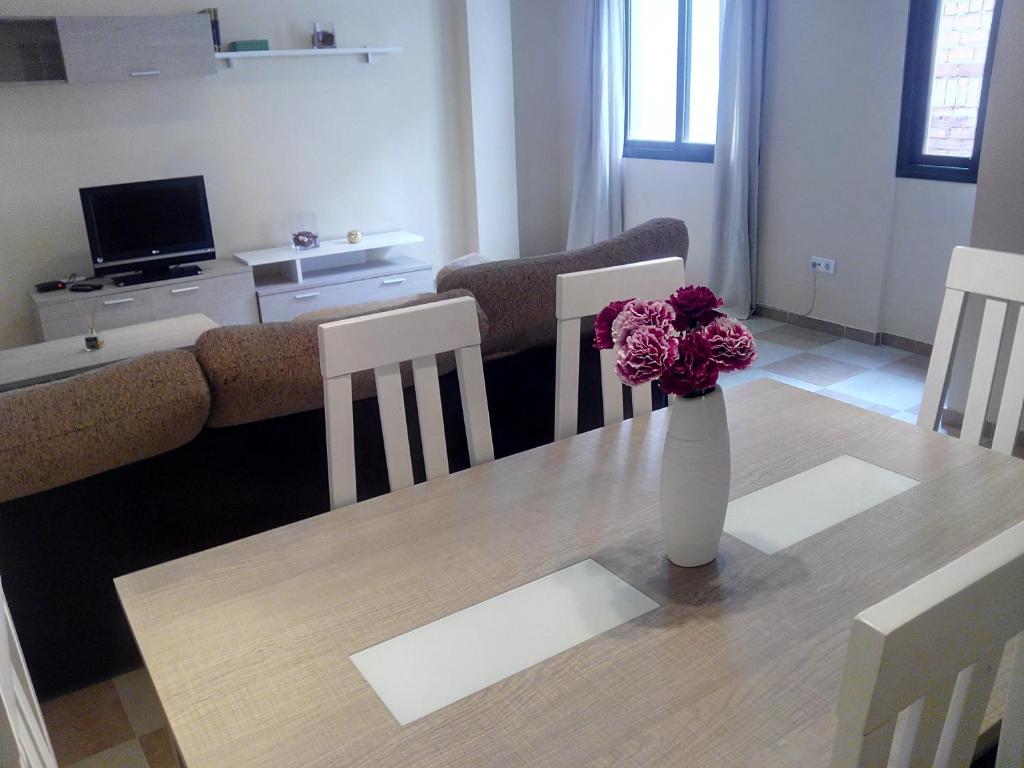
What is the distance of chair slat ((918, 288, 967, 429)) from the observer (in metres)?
1.88

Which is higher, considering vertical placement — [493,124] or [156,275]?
[493,124]

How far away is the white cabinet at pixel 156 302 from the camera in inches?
176

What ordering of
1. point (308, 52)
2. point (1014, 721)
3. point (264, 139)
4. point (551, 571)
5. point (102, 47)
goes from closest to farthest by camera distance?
point (1014, 721), point (551, 571), point (102, 47), point (308, 52), point (264, 139)

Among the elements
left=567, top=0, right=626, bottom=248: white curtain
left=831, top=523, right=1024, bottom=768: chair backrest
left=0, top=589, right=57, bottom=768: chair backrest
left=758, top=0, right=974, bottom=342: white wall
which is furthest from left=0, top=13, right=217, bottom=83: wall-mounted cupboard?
left=831, top=523, right=1024, bottom=768: chair backrest

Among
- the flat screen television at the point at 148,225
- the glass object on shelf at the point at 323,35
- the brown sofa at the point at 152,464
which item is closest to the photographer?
the brown sofa at the point at 152,464

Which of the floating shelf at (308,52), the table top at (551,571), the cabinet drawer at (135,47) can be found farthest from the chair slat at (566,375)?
the floating shelf at (308,52)

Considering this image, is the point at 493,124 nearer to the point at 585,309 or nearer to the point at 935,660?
the point at 585,309

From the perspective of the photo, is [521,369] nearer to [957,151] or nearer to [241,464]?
[241,464]

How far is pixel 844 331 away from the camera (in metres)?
4.78

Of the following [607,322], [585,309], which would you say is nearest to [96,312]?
[585,309]

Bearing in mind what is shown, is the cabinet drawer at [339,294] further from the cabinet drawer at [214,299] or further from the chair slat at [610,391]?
the chair slat at [610,391]

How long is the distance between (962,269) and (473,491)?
1.23m

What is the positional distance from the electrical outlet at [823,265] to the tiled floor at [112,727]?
157 inches

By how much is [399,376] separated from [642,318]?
61cm
